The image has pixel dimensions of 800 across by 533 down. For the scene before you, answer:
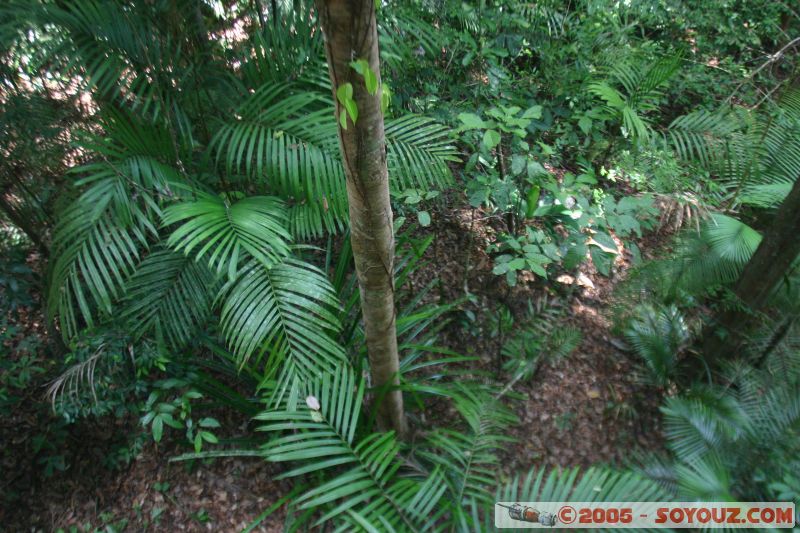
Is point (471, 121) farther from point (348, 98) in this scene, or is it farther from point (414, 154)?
point (348, 98)

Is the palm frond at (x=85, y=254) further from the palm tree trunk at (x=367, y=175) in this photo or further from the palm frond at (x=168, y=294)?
the palm tree trunk at (x=367, y=175)

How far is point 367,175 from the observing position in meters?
1.19

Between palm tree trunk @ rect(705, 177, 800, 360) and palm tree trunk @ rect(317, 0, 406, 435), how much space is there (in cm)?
156

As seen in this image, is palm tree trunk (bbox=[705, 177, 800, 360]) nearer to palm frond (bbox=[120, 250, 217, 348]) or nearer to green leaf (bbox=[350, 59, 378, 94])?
green leaf (bbox=[350, 59, 378, 94])

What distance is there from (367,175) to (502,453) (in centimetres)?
158

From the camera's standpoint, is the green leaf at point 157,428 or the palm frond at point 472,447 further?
the green leaf at point 157,428

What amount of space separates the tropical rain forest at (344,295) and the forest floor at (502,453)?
0.01m

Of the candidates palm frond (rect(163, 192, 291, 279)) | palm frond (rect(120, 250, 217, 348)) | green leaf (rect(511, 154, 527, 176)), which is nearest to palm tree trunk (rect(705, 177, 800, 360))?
green leaf (rect(511, 154, 527, 176))

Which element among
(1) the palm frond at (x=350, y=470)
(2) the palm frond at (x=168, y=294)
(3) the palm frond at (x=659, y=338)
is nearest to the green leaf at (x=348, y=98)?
(1) the palm frond at (x=350, y=470)

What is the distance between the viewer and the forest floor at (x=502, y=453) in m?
1.97

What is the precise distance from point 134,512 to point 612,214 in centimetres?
257

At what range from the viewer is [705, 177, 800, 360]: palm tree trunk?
69.6 inches

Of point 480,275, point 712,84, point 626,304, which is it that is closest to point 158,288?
point 480,275

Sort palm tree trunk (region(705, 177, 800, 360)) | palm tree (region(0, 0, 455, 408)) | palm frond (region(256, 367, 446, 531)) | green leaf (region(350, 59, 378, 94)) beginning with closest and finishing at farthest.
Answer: green leaf (region(350, 59, 378, 94))
palm frond (region(256, 367, 446, 531))
palm tree (region(0, 0, 455, 408))
palm tree trunk (region(705, 177, 800, 360))
